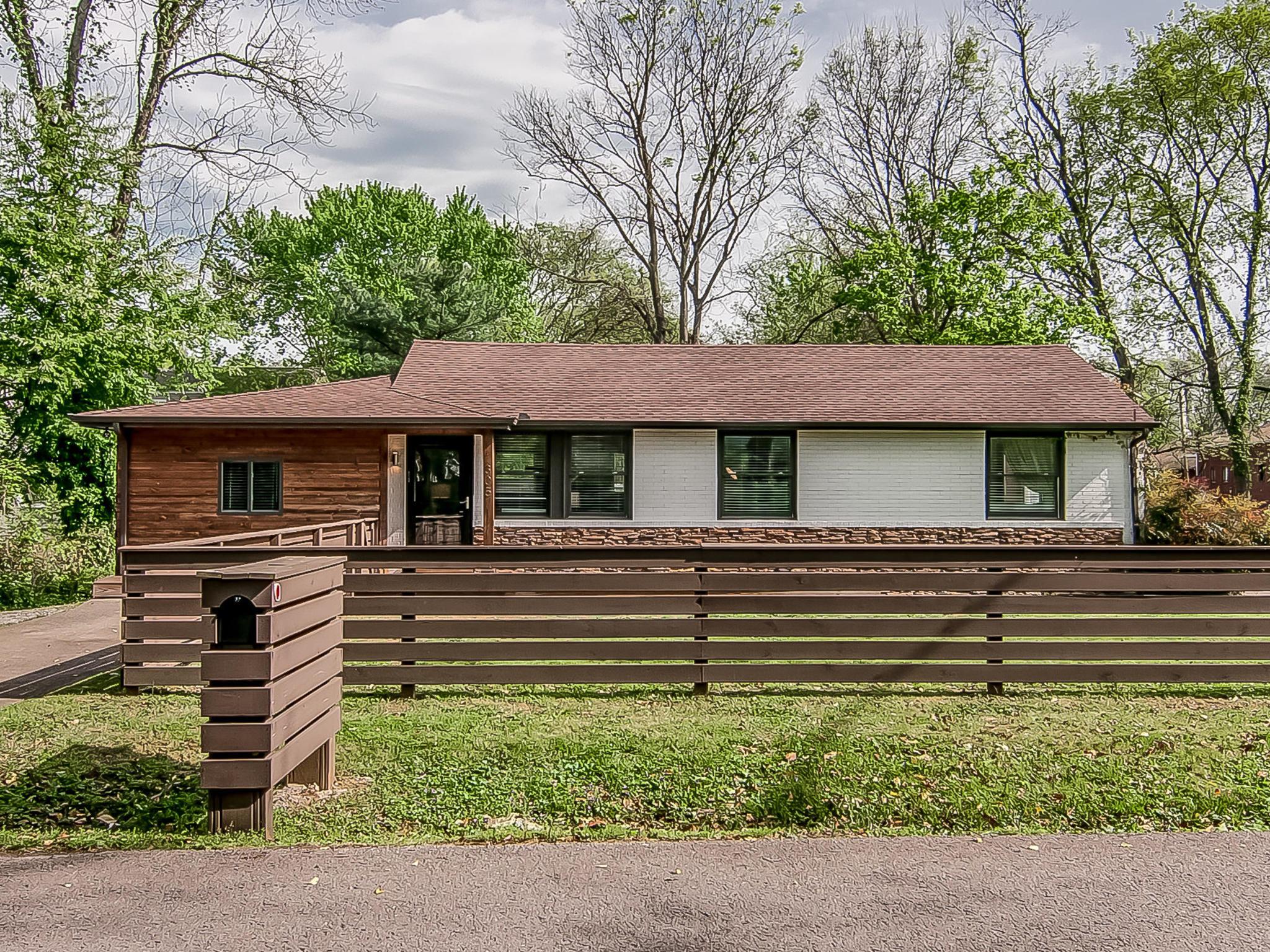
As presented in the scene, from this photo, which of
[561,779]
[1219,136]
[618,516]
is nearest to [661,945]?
[561,779]

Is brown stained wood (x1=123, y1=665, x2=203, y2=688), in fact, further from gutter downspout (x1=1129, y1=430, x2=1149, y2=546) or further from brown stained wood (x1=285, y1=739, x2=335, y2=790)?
gutter downspout (x1=1129, y1=430, x2=1149, y2=546)

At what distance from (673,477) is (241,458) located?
6.56 meters

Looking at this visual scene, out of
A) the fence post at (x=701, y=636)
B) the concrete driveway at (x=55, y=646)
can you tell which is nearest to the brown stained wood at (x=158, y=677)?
the concrete driveway at (x=55, y=646)

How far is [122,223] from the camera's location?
626 inches

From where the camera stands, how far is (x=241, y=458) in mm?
12438

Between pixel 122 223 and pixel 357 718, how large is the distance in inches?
571

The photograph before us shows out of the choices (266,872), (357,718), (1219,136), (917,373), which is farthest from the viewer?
(1219,136)

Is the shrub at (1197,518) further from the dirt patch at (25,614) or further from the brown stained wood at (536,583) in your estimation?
the dirt patch at (25,614)

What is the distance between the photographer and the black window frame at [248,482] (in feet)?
40.7

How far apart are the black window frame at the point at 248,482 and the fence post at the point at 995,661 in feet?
32.4

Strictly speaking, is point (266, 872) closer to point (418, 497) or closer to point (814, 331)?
point (418, 497)

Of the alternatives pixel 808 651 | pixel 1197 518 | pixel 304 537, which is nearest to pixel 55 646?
pixel 304 537

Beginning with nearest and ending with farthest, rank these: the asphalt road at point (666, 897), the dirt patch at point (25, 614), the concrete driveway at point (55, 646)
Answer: the asphalt road at point (666, 897)
the concrete driveway at point (55, 646)
the dirt patch at point (25, 614)

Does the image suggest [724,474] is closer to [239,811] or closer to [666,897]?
[239,811]
